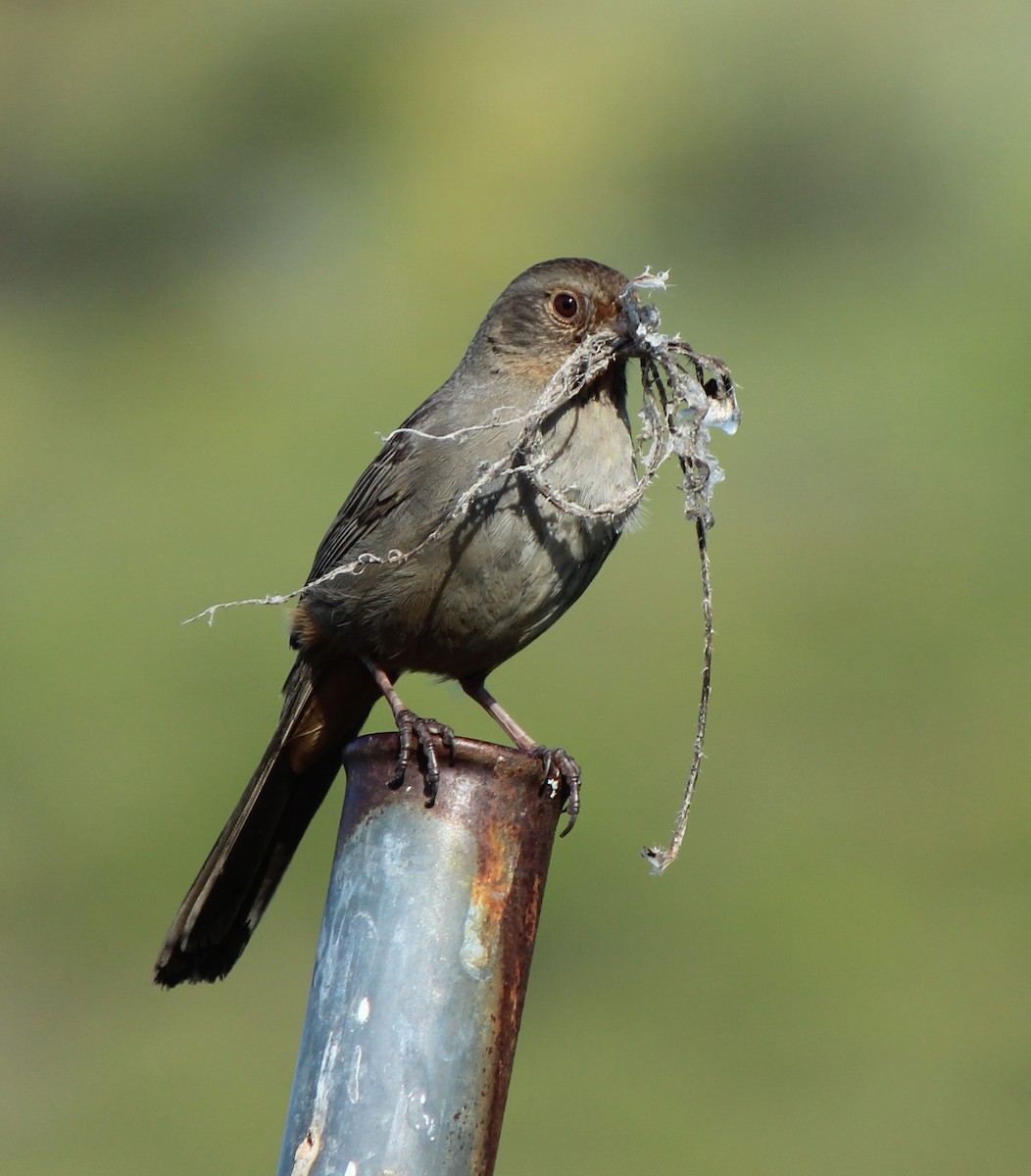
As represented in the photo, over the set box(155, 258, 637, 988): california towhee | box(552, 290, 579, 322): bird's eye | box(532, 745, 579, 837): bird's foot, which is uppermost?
box(552, 290, 579, 322): bird's eye

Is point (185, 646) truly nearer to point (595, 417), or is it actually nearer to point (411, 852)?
point (595, 417)

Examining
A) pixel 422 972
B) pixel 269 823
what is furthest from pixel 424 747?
pixel 269 823

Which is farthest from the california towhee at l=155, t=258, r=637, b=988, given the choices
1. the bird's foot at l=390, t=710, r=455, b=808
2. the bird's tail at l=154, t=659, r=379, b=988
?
the bird's foot at l=390, t=710, r=455, b=808

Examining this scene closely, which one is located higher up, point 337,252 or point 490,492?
point 337,252

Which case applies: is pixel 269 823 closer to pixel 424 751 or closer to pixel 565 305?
pixel 424 751

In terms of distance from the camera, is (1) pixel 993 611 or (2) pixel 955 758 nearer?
(2) pixel 955 758

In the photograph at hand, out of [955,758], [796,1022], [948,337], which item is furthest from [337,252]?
[796,1022]

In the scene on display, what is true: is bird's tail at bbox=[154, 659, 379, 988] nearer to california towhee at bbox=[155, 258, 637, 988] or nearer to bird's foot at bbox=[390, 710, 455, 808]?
california towhee at bbox=[155, 258, 637, 988]

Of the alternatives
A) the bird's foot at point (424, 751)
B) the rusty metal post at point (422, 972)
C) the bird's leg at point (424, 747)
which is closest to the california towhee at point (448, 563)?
the bird's leg at point (424, 747)
